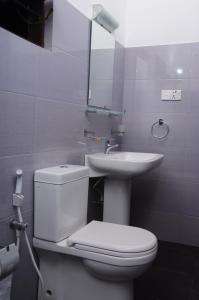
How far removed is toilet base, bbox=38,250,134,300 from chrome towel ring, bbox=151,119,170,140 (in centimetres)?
136

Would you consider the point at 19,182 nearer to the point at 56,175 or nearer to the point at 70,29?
the point at 56,175

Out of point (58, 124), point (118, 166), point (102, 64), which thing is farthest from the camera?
point (102, 64)

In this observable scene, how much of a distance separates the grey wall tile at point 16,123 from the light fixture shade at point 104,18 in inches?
37.5

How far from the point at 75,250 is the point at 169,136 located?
1424 mm

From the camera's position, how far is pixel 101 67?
215 cm

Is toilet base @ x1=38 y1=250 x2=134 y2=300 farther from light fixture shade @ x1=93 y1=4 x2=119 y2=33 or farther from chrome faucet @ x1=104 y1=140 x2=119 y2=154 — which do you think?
light fixture shade @ x1=93 y1=4 x2=119 y2=33

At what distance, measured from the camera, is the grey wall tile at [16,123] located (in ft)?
4.01

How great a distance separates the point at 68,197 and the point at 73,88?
71cm

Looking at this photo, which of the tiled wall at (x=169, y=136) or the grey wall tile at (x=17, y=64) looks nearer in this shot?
the grey wall tile at (x=17, y=64)

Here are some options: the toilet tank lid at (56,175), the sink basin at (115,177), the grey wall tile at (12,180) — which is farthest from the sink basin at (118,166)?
the grey wall tile at (12,180)

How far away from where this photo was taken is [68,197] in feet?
4.81

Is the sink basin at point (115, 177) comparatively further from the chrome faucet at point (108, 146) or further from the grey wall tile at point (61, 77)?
the grey wall tile at point (61, 77)

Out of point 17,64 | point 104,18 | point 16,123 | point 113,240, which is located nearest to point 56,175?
point 16,123

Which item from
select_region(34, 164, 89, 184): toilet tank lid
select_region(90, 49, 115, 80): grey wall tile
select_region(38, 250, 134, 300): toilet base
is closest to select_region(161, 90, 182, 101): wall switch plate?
select_region(90, 49, 115, 80): grey wall tile
